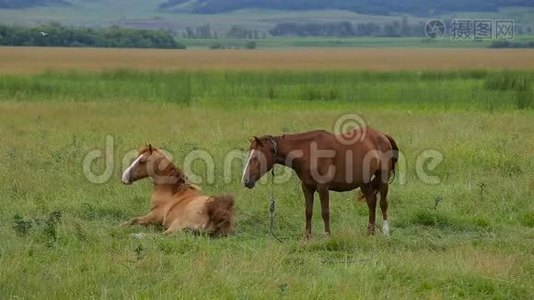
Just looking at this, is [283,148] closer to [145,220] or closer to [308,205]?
[308,205]

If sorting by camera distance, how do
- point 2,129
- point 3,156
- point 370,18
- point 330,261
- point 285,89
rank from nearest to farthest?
point 330,261, point 3,156, point 2,129, point 285,89, point 370,18

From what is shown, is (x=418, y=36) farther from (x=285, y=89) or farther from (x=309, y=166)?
(x=309, y=166)

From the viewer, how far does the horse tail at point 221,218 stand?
10289mm

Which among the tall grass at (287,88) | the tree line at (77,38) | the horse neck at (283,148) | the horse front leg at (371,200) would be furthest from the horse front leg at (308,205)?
the tree line at (77,38)

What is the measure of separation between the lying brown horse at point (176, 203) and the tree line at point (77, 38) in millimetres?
50871

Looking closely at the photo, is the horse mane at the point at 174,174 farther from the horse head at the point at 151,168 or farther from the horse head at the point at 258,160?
the horse head at the point at 258,160

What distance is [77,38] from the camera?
2771 inches

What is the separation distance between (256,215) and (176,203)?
44.7 inches

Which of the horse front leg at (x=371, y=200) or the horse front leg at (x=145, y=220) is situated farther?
the horse front leg at (x=145, y=220)

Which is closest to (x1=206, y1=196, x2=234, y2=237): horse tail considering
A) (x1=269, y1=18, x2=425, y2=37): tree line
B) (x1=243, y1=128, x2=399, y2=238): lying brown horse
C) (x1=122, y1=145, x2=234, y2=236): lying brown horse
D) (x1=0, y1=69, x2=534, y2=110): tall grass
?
(x1=122, y1=145, x2=234, y2=236): lying brown horse

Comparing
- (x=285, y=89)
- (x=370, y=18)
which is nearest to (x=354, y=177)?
(x=285, y=89)

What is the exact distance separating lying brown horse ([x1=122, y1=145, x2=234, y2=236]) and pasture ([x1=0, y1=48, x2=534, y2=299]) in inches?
9.8

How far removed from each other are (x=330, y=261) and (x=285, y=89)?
23991 millimetres

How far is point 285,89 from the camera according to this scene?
3262 cm
